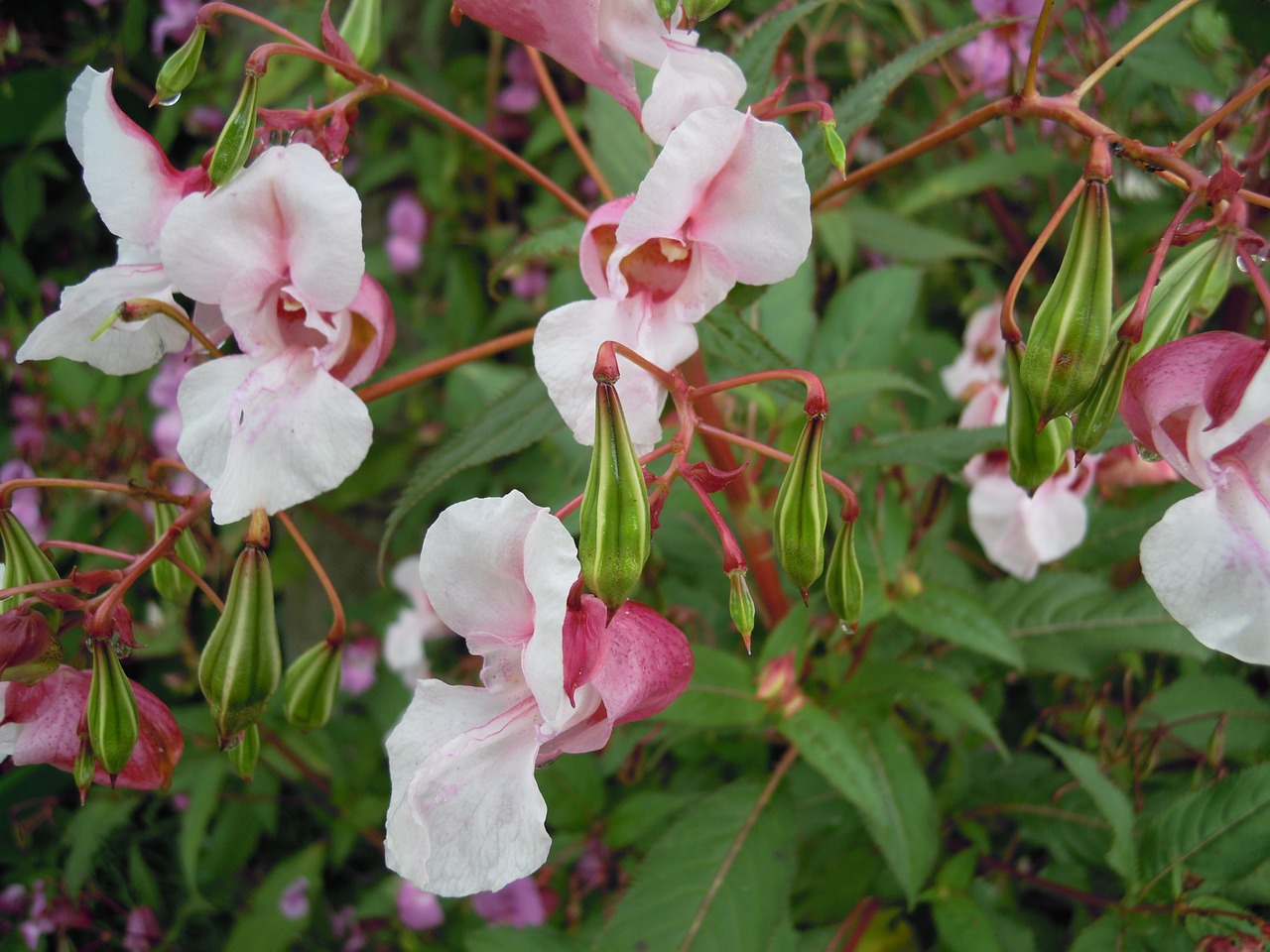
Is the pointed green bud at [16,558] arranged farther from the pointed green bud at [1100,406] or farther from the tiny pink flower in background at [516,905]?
the tiny pink flower in background at [516,905]

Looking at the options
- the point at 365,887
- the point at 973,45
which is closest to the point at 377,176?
the point at 973,45

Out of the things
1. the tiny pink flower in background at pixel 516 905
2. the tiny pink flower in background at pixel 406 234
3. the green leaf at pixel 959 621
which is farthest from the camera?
the tiny pink flower in background at pixel 406 234

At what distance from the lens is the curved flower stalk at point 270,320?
0.42 m

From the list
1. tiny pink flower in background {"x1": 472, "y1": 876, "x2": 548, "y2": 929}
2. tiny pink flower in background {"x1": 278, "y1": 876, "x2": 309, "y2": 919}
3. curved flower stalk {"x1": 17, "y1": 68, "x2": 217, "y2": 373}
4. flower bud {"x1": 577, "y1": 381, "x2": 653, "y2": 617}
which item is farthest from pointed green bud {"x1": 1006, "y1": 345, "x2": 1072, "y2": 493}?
tiny pink flower in background {"x1": 278, "y1": 876, "x2": 309, "y2": 919}

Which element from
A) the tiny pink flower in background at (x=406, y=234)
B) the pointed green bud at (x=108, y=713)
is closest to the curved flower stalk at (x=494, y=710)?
the pointed green bud at (x=108, y=713)

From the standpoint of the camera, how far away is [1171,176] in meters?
0.39

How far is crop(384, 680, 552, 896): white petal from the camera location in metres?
0.37

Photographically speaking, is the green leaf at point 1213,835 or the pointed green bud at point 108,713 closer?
the pointed green bud at point 108,713

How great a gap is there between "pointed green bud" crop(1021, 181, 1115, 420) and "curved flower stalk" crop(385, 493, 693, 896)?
187 mm

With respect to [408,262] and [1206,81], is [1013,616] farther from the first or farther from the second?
[408,262]

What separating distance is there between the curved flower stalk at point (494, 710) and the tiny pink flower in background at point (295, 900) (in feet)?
3.37

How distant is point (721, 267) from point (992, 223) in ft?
3.35

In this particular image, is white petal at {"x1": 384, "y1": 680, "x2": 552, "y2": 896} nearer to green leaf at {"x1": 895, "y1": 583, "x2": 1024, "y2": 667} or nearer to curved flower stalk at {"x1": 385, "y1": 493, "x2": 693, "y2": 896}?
curved flower stalk at {"x1": 385, "y1": 493, "x2": 693, "y2": 896}

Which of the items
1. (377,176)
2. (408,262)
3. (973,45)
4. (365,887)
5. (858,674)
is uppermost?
(973,45)
